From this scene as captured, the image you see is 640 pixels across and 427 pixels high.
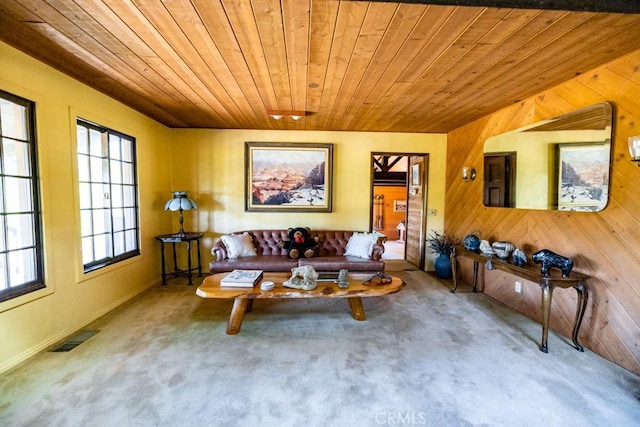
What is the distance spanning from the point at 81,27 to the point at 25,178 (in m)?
1.32

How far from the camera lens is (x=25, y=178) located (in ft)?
7.22

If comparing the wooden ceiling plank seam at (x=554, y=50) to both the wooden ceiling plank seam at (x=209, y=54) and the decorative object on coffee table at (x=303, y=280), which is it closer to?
the wooden ceiling plank seam at (x=209, y=54)

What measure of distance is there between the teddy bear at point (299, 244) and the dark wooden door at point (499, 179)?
246cm

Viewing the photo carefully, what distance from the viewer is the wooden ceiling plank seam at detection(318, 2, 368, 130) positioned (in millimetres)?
1563

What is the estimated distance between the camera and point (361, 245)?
4055 mm

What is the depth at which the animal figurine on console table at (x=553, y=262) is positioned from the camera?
2242mm

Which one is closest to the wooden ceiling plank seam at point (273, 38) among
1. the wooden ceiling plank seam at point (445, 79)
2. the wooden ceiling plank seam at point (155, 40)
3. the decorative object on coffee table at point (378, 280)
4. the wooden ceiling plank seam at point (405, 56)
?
the wooden ceiling plank seam at point (155, 40)

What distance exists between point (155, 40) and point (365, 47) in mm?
1472

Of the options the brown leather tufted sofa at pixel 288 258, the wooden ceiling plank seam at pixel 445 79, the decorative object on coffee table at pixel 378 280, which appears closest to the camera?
the wooden ceiling plank seam at pixel 445 79

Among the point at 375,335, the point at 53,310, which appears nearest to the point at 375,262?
the point at 375,335

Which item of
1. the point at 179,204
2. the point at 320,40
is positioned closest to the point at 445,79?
the point at 320,40

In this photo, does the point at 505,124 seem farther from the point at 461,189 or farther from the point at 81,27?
the point at 81,27

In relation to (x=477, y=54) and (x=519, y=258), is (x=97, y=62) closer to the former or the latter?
(x=477, y=54)

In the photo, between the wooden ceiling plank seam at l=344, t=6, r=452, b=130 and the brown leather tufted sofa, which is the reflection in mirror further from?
the brown leather tufted sofa
